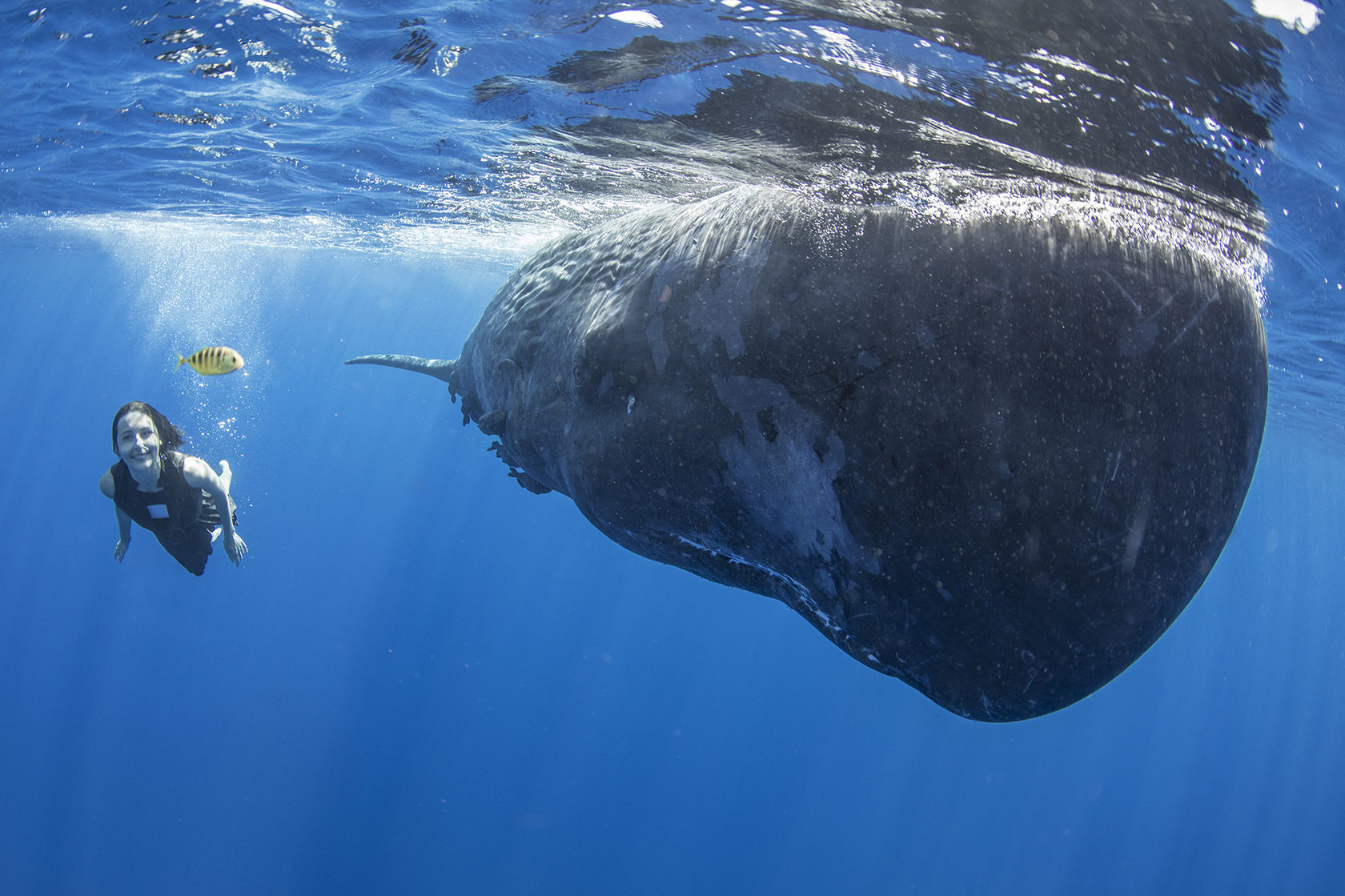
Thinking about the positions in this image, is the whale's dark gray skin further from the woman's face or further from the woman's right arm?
the woman's right arm

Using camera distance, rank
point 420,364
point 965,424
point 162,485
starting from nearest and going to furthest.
Result: point 965,424, point 420,364, point 162,485

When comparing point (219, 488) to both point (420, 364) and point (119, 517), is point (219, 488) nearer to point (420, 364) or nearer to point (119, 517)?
point (119, 517)

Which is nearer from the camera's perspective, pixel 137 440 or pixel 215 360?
pixel 137 440

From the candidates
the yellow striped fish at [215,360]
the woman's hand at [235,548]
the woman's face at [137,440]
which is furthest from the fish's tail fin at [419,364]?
the woman's hand at [235,548]

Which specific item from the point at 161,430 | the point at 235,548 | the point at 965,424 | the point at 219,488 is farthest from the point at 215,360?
the point at 965,424

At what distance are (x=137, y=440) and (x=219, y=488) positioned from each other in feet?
3.88

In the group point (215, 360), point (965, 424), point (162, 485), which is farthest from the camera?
point (162, 485)

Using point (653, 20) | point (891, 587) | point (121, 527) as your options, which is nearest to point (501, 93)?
point (653, 20)

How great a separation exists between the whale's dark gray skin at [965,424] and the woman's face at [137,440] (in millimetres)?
7402

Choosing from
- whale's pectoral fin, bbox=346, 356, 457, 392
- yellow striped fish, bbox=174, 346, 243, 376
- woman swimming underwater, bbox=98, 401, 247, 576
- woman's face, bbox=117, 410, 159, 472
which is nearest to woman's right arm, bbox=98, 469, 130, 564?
woman swimming underwater, bbox=98, 401, 247, 576

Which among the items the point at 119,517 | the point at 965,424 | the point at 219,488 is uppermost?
the point at 965,424

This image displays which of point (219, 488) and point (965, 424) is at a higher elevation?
point (965, 424)

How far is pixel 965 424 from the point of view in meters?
2.45

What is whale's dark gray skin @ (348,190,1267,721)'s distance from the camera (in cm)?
244
